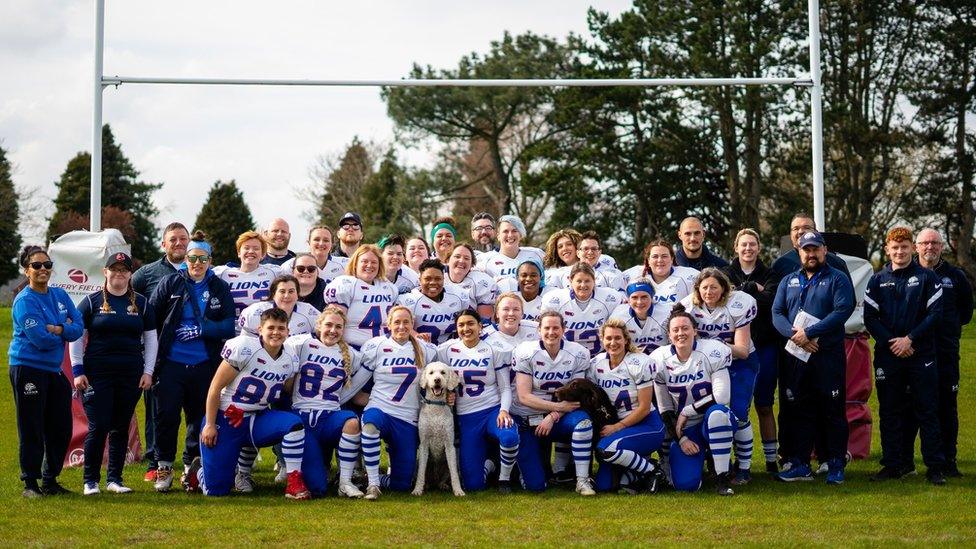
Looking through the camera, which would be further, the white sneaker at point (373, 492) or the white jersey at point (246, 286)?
the white jersey at point (246, 286)

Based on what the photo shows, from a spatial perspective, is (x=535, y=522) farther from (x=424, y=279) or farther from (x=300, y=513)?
(x=424, y=279)

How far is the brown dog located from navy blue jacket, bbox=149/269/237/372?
250 centimetres

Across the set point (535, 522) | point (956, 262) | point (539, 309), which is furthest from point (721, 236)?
point (535, 522)

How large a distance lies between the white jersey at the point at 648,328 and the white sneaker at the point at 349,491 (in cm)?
230

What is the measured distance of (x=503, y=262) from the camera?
914cm

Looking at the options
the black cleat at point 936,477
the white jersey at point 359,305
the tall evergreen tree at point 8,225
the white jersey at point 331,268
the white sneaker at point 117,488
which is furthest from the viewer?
the tall evergreen tree at point 8,225

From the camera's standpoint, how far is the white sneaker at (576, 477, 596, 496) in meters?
7.59

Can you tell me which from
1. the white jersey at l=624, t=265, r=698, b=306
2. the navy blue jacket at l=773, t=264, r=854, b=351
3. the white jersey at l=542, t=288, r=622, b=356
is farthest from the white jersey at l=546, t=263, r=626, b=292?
the navy blue jacket at l=773, t=264, r=854, b=351

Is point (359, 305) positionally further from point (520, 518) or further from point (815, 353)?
point (815, 353)

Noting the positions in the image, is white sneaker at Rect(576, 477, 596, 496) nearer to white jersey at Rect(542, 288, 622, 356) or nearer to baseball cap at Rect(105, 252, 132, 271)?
white jersey at Rect(542, 288, 622, 356)

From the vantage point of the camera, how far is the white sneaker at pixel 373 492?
292 inches

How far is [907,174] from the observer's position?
90.0ft

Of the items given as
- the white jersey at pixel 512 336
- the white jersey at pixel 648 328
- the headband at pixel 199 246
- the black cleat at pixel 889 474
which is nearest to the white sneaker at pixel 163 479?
the headband at pixel 199 246

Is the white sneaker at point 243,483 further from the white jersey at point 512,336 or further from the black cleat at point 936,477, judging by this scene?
the black cleat at point 936,477
